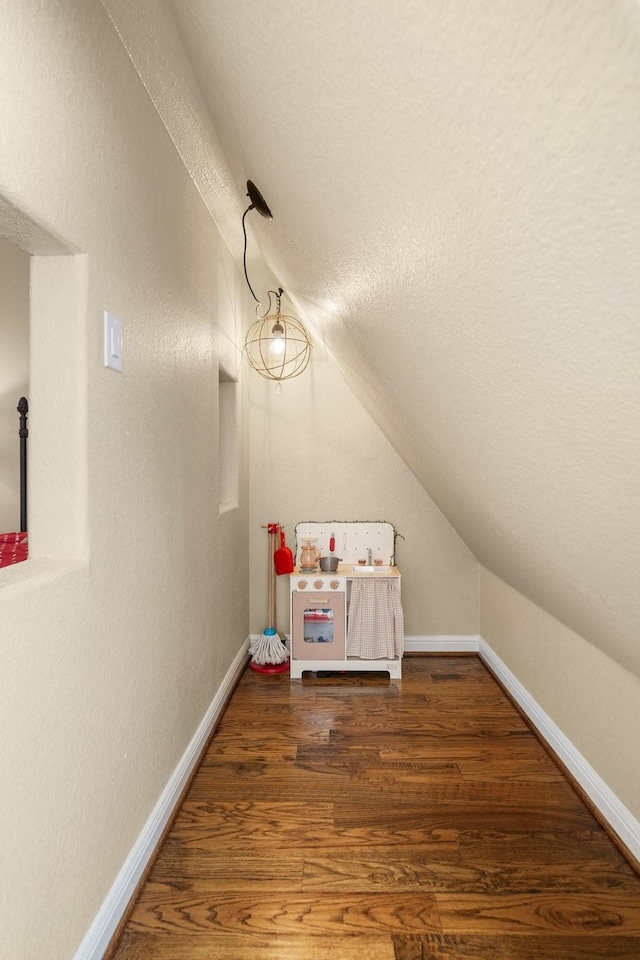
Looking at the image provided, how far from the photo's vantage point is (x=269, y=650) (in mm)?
3102

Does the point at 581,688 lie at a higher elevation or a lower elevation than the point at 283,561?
lower

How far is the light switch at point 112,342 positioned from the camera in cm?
128

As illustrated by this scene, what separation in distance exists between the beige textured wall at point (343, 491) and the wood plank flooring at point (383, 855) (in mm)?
1029

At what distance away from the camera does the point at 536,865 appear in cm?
156

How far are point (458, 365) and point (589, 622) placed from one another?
3.42 ft

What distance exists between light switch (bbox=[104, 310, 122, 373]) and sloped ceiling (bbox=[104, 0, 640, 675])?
22.4 inches

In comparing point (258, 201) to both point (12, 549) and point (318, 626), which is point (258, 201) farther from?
point (318, 626)

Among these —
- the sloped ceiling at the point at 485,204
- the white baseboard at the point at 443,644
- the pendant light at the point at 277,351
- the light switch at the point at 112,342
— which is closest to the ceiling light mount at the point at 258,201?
the sloped ceiling at the point at 485,204

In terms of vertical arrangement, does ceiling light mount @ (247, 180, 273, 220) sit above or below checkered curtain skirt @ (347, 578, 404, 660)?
above

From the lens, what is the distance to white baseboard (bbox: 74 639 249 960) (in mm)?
1234

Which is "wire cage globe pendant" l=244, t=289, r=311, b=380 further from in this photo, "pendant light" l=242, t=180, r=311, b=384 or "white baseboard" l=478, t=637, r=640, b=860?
"white baseboard" l=478, t=637, r=640, b=860

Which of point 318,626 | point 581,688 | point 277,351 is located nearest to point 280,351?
point 277,351

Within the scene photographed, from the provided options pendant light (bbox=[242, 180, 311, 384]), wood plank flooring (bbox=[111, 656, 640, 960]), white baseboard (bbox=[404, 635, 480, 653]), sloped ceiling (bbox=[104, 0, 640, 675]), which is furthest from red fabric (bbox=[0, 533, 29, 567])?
white baseboard (bbox=[404, 635, 480, 653])

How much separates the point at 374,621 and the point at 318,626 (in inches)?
12.4
